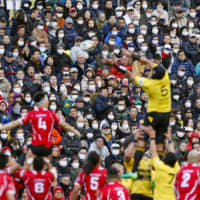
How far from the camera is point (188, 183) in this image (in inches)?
493


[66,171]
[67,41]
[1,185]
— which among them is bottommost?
[66,171]

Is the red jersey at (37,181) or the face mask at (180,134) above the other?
the red jersey at (37,181)

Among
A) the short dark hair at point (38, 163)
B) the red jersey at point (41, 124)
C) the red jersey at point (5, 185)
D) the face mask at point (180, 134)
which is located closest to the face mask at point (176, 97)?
the face mask at point (180, 134)

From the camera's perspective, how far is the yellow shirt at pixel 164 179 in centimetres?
1295

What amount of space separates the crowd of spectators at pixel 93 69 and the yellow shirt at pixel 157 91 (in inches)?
125

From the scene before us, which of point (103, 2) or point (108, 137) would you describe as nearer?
point (108, 137)

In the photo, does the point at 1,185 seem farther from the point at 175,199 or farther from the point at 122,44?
the point at 122,44

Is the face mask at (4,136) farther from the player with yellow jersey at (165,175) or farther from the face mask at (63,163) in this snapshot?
the player with yellow jersey at (165,175)

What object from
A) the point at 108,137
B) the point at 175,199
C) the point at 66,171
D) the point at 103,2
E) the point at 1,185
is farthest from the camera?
the point at 103,2

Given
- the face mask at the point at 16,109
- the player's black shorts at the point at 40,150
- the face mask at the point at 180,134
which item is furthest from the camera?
the face mask at the point at 180,134

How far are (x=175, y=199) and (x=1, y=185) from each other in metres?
3.16

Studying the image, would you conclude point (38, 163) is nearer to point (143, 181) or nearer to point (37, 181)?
point (37, 181)

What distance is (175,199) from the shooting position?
13180 millimetres

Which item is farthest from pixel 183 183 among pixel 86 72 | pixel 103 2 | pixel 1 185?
pixel 103 2
